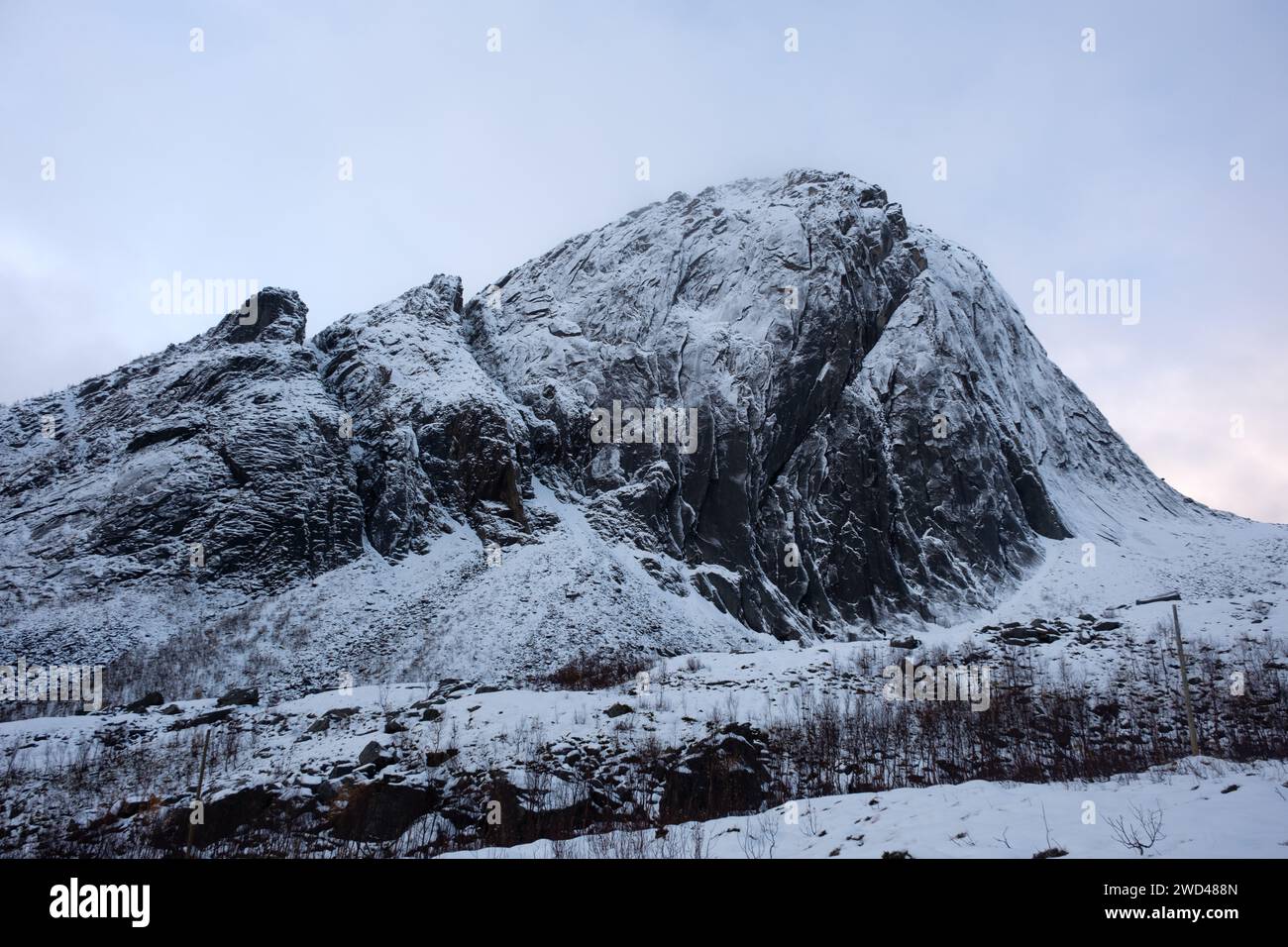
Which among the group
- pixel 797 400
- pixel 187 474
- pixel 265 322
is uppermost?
pixel 265 322

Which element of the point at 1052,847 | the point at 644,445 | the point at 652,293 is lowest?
the point at 1052,847

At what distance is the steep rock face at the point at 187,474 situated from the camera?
41062 millimetres

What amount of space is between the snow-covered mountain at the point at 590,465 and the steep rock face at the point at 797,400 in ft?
0.85

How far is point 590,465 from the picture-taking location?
57750mm

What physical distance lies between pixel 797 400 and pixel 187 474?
4332 cm

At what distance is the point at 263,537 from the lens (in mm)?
43719

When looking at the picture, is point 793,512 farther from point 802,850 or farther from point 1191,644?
point 802,850

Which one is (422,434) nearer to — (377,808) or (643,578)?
(643,578)

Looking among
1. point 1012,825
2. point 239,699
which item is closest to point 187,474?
point 239,699

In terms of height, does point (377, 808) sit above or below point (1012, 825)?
below

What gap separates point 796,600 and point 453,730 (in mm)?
36068

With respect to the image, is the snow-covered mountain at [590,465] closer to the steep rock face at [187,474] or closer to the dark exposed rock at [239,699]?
the steep rock face at [187,474]

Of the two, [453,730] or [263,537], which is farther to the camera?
[263,537]

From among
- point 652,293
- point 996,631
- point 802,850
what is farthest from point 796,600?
point 802,850
